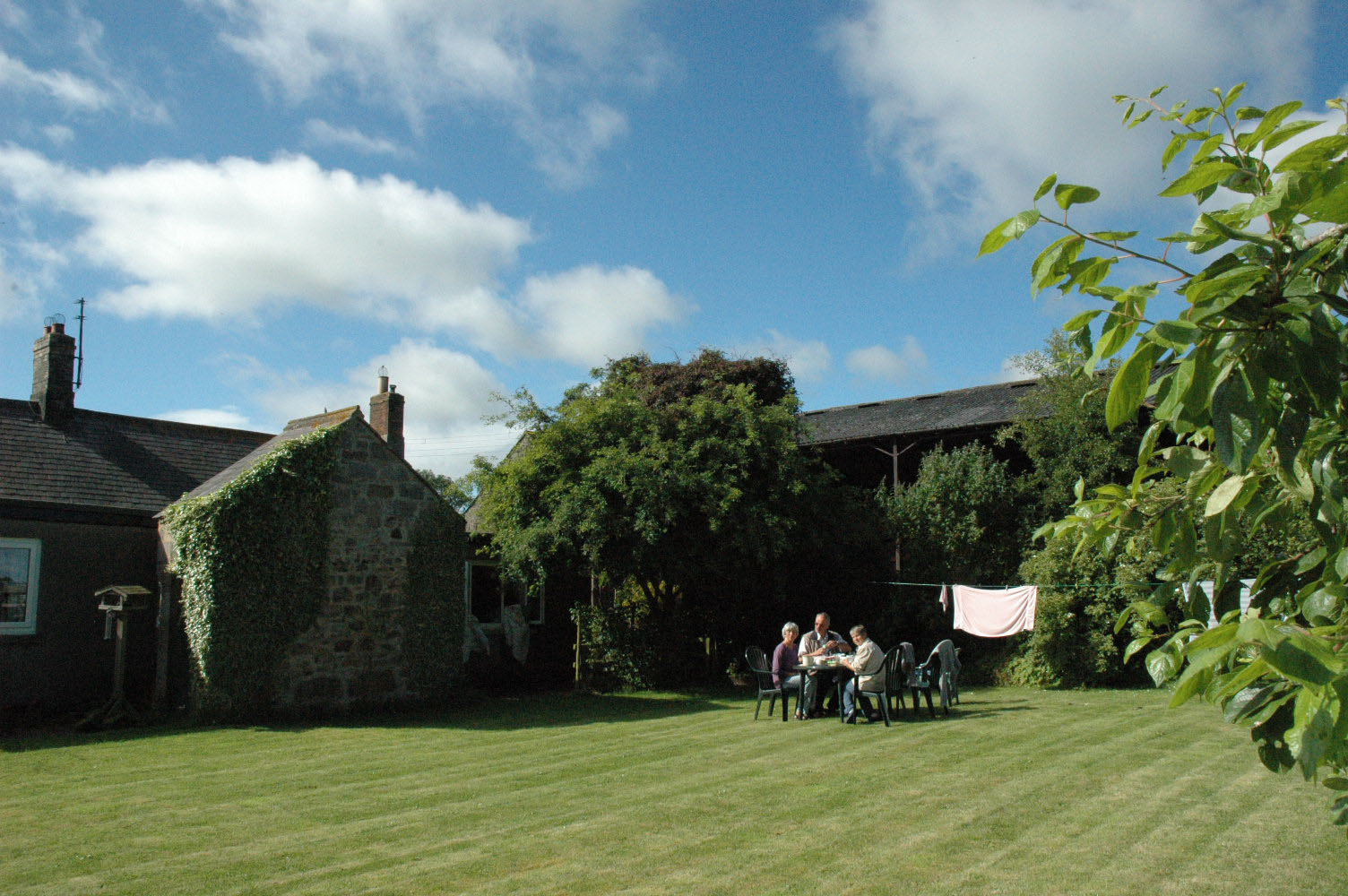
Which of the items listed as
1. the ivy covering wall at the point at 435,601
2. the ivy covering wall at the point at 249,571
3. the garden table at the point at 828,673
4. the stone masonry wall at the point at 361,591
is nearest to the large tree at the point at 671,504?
the ivy covering wall at the point at 435,601

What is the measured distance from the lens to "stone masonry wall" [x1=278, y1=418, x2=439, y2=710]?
44.9ft

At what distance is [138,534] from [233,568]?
9.16 ft

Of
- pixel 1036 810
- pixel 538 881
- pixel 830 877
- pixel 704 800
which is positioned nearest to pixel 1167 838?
pixel 1036 810

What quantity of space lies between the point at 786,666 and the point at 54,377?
12.3 metres

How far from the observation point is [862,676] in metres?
11.8

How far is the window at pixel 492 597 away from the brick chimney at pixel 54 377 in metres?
7.34

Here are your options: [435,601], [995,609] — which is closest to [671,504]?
[435,601]

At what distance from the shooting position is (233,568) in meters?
12.8

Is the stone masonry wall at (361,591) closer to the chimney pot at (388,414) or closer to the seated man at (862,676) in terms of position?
the chimney pot at (388,414)

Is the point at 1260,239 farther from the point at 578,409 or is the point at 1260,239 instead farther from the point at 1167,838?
the point at 578,409

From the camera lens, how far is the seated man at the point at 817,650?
12.5 m

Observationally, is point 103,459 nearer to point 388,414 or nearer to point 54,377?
point 54,377

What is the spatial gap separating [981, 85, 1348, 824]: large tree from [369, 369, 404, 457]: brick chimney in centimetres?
1885

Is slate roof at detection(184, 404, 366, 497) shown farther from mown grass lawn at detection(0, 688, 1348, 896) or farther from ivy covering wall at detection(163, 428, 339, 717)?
mown grass lawn at detection(0, 688, 1348, 896)
